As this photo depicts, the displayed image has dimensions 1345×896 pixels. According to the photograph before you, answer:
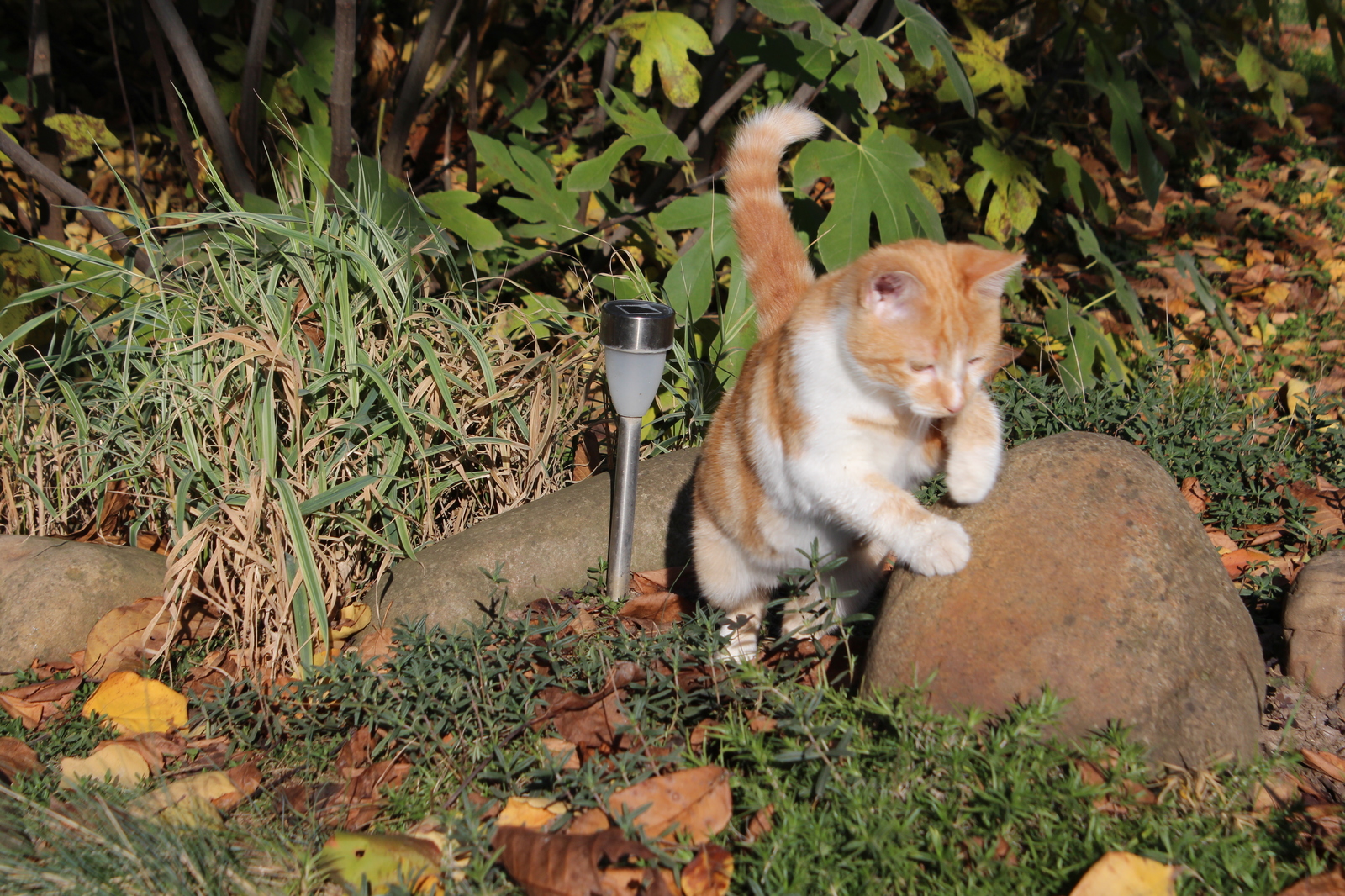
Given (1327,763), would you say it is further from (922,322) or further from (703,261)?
(703,261)

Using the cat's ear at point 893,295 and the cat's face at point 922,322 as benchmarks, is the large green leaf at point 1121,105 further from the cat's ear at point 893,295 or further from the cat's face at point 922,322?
the cat's ear at point 893,295

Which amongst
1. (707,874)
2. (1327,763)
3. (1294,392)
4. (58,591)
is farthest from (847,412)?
(1294,392)

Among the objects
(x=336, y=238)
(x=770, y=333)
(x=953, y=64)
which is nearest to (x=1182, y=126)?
(x=953, y=64)

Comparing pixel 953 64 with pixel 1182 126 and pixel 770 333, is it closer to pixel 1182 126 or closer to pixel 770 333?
pixel 770 333

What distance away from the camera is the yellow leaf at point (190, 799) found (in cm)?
198

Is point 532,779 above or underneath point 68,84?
underneath

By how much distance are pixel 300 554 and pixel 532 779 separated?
0.95 m

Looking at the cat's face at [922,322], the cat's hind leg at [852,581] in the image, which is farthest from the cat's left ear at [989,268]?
the cat's hind leg at [852,581]

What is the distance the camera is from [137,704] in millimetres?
2467

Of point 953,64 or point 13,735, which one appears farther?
point 953,64

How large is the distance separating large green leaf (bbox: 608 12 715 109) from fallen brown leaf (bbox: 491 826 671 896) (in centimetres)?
241

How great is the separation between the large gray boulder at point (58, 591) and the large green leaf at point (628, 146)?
1.87 meters

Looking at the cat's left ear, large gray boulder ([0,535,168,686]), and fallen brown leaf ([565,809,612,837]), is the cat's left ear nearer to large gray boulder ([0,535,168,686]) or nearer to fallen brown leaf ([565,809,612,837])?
fallen brown leaf ([565,809,612,837])

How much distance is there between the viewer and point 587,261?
4242 millimetres
